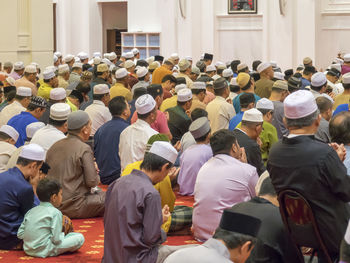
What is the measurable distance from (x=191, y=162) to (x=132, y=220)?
A: 273 cm

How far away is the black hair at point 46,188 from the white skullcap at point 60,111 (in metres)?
1.64

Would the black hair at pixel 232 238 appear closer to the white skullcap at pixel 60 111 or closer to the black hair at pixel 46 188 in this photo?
the black hair at pixel 46 188

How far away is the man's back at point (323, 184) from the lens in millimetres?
4043

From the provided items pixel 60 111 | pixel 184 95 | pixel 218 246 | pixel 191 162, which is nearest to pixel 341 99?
pixel 184 95

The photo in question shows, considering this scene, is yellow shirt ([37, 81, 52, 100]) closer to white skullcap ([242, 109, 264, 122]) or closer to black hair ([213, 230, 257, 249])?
white skullcap ([242, 109, 264, 122])

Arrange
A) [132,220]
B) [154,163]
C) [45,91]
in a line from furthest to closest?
[45,91]
[154,163]
[132,220]

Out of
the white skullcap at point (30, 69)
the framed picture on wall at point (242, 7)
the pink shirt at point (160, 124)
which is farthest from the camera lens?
the framed picture on wall at point (242, 7)

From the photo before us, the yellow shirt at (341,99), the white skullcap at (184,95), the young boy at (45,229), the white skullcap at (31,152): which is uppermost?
the white skullcap at (184,95)

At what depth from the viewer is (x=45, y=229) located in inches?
236

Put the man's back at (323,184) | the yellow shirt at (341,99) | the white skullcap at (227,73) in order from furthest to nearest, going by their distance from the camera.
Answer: the white skullcap at (227,73)
the yellow shirt at (341,99)
the man's back at (323,184)

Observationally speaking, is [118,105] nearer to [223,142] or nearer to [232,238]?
[223,142]

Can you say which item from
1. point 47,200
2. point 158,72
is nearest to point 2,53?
point 158,72

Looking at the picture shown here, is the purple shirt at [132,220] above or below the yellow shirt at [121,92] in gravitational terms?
below

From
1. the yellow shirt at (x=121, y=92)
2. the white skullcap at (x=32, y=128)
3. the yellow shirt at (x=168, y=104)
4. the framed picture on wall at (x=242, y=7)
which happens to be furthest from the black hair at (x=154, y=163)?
the framed picture on wall at (x=242, y=7)
